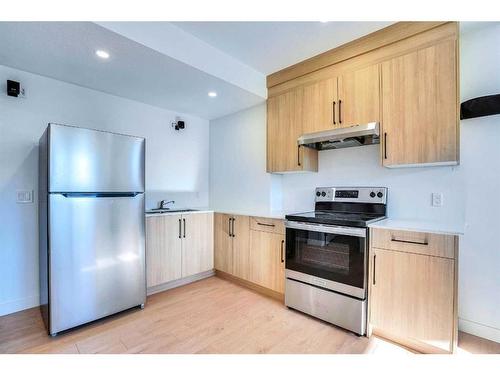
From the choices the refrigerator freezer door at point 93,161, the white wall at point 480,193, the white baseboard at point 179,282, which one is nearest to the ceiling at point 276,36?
the white wall at point 480,193

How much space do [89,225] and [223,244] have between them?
62.9 inches

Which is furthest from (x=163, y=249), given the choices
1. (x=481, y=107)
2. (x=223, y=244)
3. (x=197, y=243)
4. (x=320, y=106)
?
(x=481, y=107)

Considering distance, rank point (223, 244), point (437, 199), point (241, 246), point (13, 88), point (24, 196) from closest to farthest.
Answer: point (437, 199) → point (13, 88) → point (24, 196) → point (241, 246) → point (223, 244)

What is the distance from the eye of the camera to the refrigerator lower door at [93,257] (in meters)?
1.95

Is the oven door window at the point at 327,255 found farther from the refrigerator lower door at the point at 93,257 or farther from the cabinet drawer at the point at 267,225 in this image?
the refrigerator lower door at the point at 93,257

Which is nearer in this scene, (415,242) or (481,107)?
(415,242)

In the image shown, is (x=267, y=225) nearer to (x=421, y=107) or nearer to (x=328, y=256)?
(x=328, y=256)

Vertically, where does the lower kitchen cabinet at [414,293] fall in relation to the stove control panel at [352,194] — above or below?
below

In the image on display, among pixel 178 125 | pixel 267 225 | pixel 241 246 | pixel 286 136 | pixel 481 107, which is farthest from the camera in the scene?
pixel 178 125

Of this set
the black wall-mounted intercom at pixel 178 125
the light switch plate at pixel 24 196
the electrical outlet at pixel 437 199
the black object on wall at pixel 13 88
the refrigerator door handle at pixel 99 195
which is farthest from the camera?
the black wall-mounted intercom at pixel 178 125

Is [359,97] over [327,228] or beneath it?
over

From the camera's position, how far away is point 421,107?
1994 mm

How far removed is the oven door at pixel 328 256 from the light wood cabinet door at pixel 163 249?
132cm
